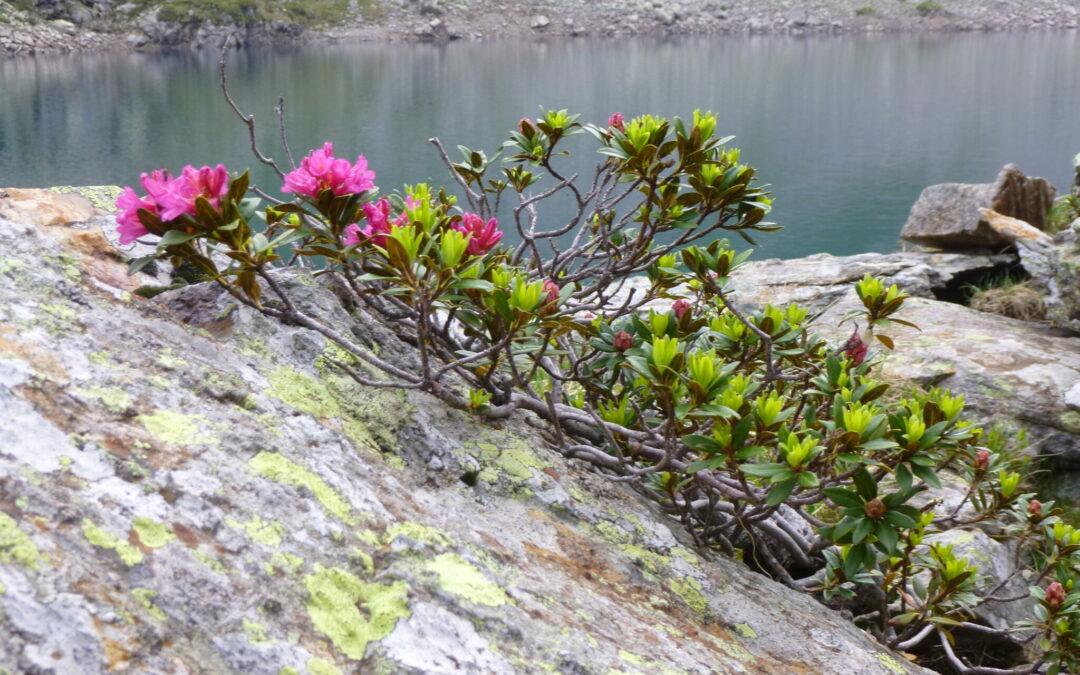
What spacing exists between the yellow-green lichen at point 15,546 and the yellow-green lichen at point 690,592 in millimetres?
1365

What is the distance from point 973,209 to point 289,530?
9.67 metres

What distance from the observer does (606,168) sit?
338 centimetres

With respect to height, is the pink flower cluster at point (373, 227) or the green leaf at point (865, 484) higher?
the pink flower cluster at point (373, 227)

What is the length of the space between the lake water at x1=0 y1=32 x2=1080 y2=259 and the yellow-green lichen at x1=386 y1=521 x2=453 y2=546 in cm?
610

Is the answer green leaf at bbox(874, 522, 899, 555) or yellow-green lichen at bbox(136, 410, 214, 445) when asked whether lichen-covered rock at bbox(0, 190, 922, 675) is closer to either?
yellow-green lichen at bbox(136, 410, 214, 445)

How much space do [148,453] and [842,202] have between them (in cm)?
2104

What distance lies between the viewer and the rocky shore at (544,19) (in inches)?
2921

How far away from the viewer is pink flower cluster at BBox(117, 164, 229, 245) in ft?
→ 5.61

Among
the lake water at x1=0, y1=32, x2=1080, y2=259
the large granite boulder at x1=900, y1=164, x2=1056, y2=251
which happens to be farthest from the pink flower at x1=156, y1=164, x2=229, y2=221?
the large granite boulder at x1=900, y1=164, x2=1056, y2=251

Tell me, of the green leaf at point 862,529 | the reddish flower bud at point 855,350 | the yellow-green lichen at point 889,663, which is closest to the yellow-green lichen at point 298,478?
the green leaf at point 862,529

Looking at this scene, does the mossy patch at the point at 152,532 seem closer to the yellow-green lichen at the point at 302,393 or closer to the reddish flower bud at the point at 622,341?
the yellow-green lichen at the point at 302,393

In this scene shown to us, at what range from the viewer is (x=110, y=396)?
1482 millimetres

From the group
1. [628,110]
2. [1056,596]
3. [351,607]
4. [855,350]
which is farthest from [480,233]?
[628,110]

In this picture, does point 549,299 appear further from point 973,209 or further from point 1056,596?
point 973,209
